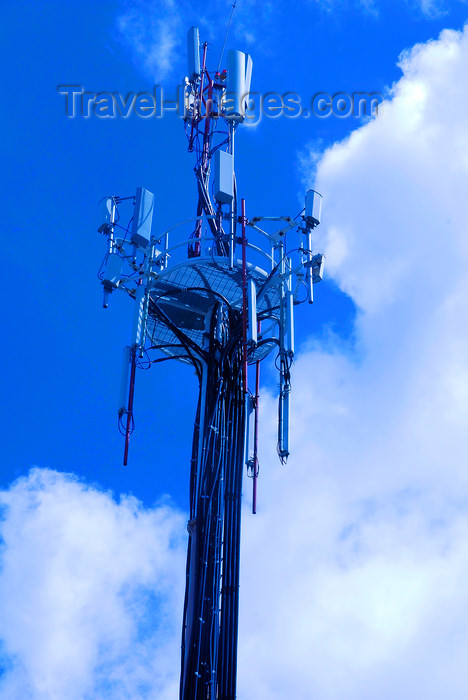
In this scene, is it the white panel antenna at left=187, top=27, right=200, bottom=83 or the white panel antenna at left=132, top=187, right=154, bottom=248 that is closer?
the white panel antenna at left=132, top=187, right=154, bottom=248

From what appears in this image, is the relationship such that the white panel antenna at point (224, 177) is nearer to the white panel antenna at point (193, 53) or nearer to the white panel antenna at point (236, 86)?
the white panel antenna at point (236, 86)

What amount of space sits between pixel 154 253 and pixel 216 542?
310 inches

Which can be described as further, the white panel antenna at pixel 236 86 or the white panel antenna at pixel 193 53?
the white panel antenna at pixel 193 53

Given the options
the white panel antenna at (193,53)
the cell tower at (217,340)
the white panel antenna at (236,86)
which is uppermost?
the white panel antenna at (193,53)

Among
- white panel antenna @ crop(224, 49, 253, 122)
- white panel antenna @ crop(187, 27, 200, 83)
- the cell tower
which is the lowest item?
the cell tower

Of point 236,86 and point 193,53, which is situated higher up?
point 193,53

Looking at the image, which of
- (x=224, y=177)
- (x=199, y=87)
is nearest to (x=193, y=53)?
(x=199, y=87)

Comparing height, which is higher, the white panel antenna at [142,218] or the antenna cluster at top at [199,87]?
the antenna cluster at top at [199,87]

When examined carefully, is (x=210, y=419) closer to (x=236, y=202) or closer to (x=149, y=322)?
(x=149, y=322)

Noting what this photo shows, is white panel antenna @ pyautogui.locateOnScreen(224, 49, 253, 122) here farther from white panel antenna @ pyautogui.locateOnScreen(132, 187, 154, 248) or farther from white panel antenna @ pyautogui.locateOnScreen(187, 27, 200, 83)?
white panel antenna @ pyautogui.locateOnScreen(132, 187, 154, 248)

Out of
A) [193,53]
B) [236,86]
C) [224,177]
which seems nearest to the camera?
[224,177]

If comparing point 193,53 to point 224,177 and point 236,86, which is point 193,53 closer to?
point 236,86

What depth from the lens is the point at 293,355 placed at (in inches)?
1055

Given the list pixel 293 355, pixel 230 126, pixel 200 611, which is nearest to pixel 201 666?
pixel 200 611
